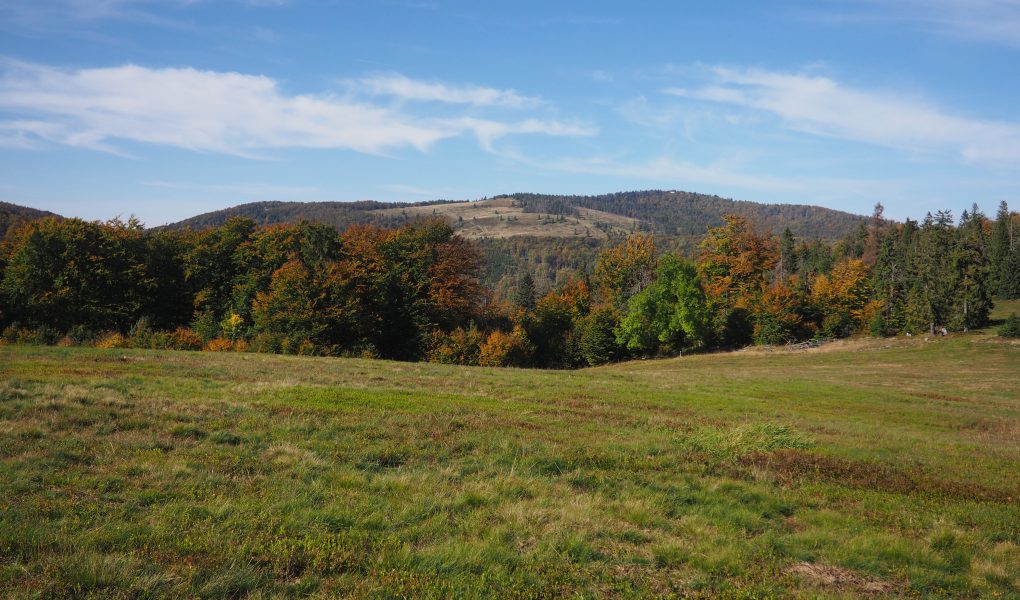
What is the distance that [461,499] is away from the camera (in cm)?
907

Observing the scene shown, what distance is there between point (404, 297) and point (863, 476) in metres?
59.8

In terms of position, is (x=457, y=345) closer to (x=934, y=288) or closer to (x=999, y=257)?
(x=934, y=288)

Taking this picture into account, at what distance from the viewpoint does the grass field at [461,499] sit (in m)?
6.45

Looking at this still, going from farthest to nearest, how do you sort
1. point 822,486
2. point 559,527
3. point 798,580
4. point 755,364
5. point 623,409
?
point 755,364, point 623,409, point 822,486, point 559,527, point 798,580

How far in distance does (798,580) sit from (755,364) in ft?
196

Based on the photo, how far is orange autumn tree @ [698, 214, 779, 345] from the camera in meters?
84.3

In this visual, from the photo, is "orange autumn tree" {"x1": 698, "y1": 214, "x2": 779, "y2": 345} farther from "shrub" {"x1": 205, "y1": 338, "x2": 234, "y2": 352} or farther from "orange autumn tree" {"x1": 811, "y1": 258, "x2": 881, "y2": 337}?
"shrub" {"x1": 205, "y1": 338, "x2": 234, "y2": 352}

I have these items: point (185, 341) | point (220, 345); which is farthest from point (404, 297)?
point (185, 341)

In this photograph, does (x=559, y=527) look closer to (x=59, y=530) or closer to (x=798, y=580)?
(x=798, y=580)

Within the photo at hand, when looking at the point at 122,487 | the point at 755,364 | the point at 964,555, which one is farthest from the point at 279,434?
the point at 755,364

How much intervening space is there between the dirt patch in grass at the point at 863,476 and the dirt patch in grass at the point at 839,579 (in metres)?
4.76

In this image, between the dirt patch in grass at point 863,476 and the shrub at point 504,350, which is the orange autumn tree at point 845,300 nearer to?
the shrub at point 504,350

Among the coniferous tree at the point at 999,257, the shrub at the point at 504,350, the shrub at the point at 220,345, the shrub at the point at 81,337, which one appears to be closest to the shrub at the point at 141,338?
the shrub at the point at 81,337

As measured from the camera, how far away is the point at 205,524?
724cm
